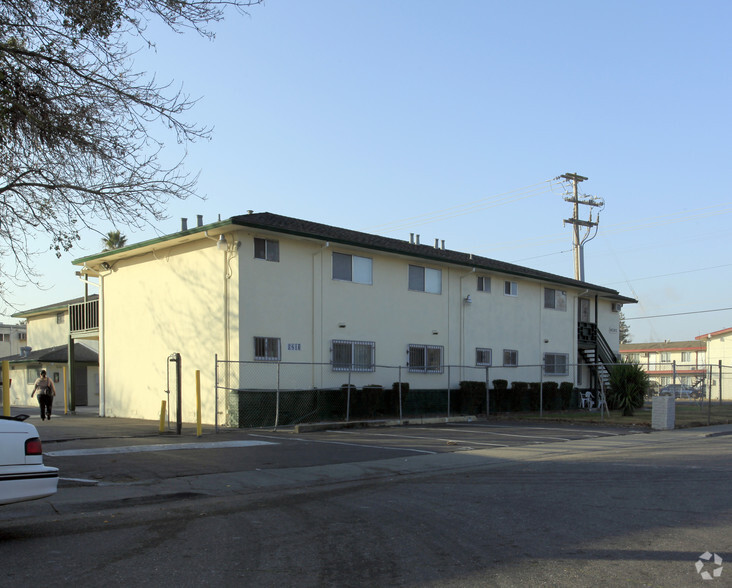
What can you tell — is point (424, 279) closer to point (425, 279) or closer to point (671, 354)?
point (425, 279)

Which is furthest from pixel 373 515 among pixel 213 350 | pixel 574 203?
pixel 574 203

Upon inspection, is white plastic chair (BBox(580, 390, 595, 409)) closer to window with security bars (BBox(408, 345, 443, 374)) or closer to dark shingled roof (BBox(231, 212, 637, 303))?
dark shingled roof (BBox(231, 212, 637, 303))

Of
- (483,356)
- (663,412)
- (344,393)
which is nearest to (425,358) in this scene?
(483,356)

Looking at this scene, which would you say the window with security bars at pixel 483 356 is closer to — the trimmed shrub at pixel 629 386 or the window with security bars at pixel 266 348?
the trimmed shrub at pixel 629 386

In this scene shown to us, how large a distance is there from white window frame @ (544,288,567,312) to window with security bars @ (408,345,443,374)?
8.34 m

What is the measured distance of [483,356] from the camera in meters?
29.4

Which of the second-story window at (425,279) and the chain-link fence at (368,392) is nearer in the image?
the chain-link fence at (368,392)

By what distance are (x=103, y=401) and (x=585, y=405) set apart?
22.2m

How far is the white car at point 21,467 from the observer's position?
6809 millimetres

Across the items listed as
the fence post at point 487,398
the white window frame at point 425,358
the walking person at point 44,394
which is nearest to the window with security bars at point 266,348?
the white window frame at point 425,358

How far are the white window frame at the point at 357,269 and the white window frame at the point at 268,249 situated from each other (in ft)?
7.85

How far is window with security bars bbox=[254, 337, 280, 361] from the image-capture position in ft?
68.3

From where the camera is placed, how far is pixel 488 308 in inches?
1166

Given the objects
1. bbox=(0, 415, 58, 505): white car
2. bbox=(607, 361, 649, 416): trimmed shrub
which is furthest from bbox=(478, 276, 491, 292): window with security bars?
bbox=(0, 415, 58, 505): white car
